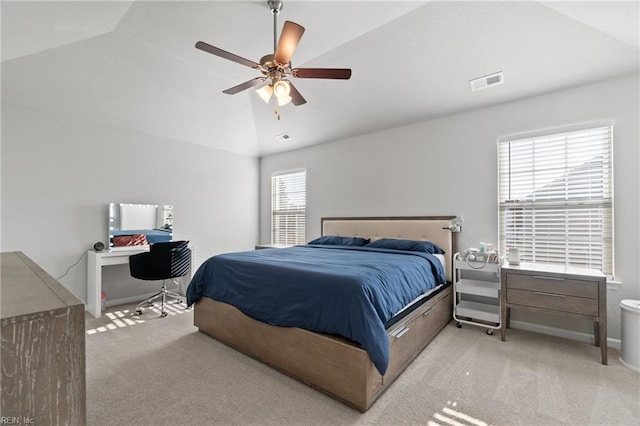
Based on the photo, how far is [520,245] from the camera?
3430 millimetres

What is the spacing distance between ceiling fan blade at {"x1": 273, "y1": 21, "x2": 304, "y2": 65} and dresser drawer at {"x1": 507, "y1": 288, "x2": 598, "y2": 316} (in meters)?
3.03

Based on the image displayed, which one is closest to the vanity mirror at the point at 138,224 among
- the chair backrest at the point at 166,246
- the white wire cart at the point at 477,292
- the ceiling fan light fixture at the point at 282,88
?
the chair backrest at the point at 166,246

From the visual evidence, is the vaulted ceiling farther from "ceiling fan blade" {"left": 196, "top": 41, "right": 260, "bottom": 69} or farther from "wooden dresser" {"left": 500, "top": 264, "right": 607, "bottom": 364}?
"wooden dresser" {"left": 500, "top": 264, "right": 607, "bottom": 364}

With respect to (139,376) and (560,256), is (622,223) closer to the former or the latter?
(560,256)

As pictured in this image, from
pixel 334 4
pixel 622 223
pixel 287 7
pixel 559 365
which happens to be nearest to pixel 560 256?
pixel 622 223

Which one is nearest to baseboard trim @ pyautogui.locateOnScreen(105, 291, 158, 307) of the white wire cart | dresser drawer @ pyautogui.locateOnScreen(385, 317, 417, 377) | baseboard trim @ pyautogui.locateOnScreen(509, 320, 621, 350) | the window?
the window

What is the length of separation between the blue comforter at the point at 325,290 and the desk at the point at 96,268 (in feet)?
4.79

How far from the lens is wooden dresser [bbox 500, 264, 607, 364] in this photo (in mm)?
2570

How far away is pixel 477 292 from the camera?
3.22 metres

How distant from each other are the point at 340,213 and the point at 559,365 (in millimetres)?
3329

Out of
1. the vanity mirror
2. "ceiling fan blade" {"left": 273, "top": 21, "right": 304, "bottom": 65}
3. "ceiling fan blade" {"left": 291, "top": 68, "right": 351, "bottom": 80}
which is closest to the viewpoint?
"ceiling fan blade" {"left": 273, "top": 21, "right": 304, "bottom": 65}

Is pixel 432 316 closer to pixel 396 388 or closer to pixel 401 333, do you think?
pixel 401 333

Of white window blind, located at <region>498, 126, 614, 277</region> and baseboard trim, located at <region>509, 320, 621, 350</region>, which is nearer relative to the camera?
baseboard trim, located at <region>509, 320, 621, 350</region>

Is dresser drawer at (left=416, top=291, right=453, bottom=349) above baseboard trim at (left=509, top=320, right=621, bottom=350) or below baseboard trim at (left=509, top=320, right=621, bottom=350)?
above
